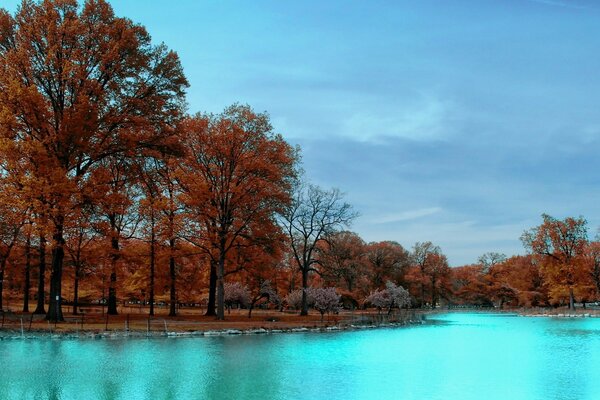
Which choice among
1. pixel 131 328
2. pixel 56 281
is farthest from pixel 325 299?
pixel 56 281

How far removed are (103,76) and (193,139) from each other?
1269 centimetres

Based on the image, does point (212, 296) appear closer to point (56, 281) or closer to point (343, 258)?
point (56, 281)

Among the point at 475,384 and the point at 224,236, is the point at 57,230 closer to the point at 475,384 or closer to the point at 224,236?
the point at 224,236

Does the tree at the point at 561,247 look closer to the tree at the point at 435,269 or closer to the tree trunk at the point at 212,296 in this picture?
the tree at the point at 435,269

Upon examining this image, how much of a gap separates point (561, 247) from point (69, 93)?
250 feet

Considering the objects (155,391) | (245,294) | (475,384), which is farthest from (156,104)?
(245,294)

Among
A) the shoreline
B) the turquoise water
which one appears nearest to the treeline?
the shoreline

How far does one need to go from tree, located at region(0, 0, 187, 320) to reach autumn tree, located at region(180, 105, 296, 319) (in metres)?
8.98

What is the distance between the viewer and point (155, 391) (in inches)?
665

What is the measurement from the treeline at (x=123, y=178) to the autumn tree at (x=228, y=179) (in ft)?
0.41

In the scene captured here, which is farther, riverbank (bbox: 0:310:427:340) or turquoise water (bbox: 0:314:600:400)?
riverbank (bbox: 0:310:427:340)

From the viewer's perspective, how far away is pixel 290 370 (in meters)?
21.3

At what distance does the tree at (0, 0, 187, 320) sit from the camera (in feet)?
114

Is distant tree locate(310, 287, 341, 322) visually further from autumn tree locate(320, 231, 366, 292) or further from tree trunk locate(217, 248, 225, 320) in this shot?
tree trunk locate(217, 248, 225, 320)
